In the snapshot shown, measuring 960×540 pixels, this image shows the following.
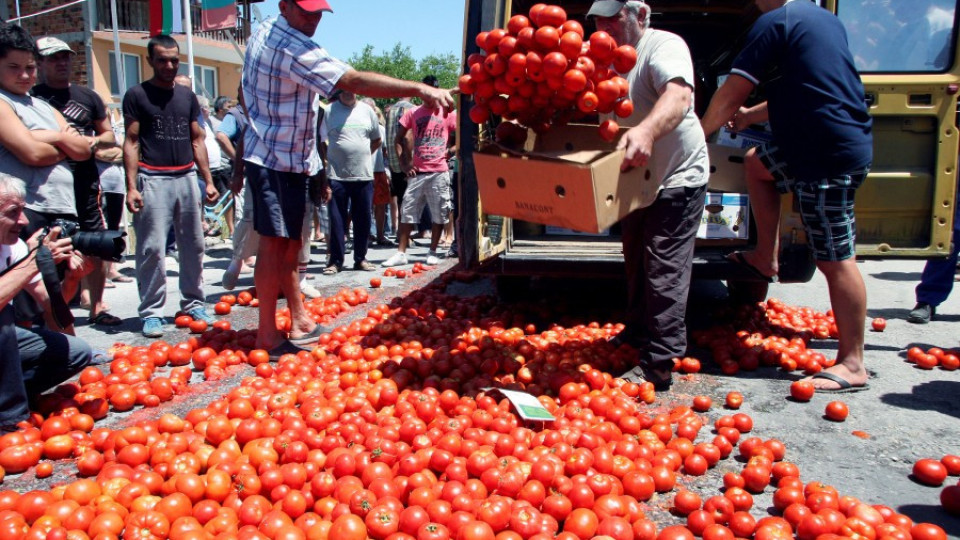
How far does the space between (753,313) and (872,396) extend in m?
1.78

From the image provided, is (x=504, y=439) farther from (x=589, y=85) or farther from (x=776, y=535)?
(x=589, y=85)

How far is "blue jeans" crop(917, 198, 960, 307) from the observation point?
618 centimetres

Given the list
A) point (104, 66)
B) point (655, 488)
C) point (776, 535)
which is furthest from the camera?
point (104, 66)

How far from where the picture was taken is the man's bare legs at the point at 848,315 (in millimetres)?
4273

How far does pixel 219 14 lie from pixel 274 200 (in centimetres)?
1329

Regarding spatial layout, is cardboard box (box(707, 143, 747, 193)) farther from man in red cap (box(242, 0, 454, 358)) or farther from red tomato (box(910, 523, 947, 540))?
red tomato (box(910, 523, 947, 540))

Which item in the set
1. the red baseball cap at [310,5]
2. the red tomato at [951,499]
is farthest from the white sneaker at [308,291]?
the red tomato at [951,499]

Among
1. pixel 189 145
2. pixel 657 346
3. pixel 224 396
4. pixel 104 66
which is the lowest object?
pixel 224 396

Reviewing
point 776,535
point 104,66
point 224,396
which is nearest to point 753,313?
point 776,535

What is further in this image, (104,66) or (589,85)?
(104,66)

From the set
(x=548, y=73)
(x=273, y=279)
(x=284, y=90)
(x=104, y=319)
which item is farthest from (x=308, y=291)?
(x=548, y=73)

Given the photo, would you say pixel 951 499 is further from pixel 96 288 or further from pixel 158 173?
pixel 96 288

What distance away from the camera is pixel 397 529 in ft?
8.54

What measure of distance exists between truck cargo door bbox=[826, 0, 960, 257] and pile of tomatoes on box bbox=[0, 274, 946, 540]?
2.23 meters
